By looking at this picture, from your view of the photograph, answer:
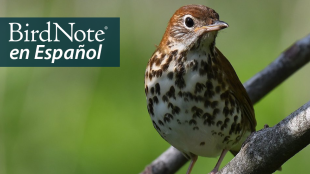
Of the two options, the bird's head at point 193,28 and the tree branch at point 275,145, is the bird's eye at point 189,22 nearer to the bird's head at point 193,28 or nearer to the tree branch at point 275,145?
the bird's head at point 193,28

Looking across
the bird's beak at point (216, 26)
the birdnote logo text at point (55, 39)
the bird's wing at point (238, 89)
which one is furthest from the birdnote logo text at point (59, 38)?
the bird's beak at point (216, 26)

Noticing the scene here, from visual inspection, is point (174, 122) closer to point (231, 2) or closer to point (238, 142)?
point (238, 142)

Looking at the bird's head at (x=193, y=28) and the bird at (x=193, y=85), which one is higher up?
the bird's head at (x=193, y=28)

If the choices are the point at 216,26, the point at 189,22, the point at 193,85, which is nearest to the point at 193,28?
the point at 189,22

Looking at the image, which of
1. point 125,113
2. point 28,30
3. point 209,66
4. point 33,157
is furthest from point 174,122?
point 28,30

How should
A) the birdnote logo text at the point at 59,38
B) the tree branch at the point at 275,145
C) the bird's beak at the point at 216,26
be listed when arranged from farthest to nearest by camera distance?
the birdnote logo text at the point at 59,38 < the bird's beak at the point at 216,26 < the tree branch at the point at 275,145

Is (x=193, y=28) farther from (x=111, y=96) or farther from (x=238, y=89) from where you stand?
(x=111, y=96)

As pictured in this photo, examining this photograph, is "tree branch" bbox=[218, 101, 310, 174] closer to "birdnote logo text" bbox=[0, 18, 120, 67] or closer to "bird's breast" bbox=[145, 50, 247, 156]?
"bird's breast" bbox=[145, 50, 247, 156]
